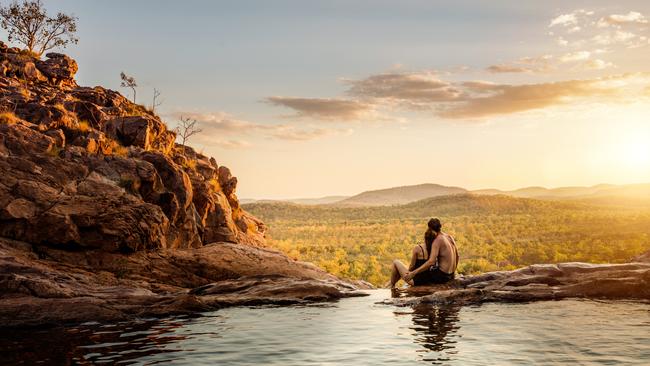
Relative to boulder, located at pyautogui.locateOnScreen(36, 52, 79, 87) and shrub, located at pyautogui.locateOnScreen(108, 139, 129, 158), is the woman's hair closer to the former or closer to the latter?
shrub, located at pyautogui.locateOnScreen(108, 139, 129, 158)

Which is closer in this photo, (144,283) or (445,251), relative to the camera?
(445,251)

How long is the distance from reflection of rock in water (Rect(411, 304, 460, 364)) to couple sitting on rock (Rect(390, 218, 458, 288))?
259 cm

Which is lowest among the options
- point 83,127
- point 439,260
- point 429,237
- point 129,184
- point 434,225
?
point 439,260

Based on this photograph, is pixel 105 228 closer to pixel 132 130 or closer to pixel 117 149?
pixel 117 149

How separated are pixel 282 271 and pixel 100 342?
1180cm

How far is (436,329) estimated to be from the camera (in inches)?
585

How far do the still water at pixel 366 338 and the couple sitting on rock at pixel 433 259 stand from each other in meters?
2.72

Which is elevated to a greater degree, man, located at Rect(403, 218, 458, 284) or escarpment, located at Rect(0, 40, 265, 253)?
escarpment, located at Rect(0, 40, 265, 253)

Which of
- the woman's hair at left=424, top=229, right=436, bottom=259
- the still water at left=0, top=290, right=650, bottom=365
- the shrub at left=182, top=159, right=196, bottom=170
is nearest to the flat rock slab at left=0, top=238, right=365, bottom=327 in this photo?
the still water at left=0, top=290, right=650, bottom=365

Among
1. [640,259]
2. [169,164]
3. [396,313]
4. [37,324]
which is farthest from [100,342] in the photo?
[640,259]

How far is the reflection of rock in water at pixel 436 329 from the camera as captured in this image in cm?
1233

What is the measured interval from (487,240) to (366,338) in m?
56.6

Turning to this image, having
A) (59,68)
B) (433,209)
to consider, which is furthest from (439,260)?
(433,209)

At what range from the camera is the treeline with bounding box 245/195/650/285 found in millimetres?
46875
